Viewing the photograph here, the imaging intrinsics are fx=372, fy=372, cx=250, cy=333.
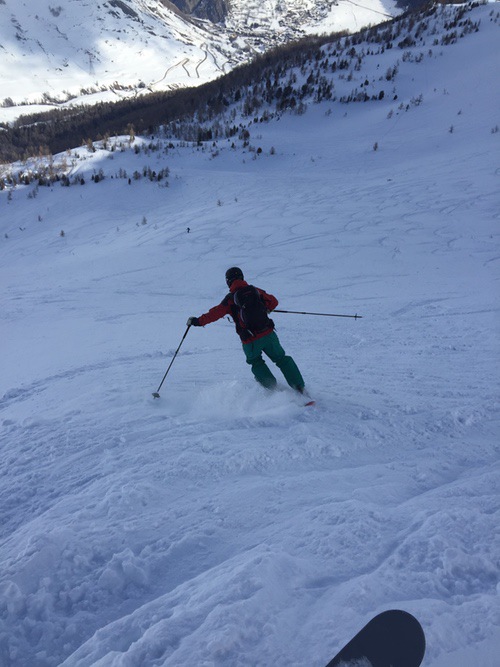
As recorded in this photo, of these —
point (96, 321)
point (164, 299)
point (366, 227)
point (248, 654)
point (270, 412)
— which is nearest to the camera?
point (248, 654)

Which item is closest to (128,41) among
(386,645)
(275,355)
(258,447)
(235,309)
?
(235,309)

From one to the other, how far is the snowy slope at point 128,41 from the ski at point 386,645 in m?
41.4

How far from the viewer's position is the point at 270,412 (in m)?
3.41

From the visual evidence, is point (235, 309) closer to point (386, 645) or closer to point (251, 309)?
point (251, 309)

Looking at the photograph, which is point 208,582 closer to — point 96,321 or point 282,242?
point 96,321

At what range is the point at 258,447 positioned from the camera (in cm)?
287

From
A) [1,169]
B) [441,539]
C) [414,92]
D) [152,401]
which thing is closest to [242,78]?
[414,92]

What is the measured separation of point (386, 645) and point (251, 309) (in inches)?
102

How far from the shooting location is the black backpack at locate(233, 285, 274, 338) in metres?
3.54

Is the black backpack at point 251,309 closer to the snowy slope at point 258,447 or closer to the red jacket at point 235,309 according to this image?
the red jacket at point 235,309

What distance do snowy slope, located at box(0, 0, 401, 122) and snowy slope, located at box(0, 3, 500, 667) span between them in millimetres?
35283

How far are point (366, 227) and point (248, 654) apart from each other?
7.99 meters

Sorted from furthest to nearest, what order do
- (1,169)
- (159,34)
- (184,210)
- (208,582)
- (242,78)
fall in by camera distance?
(159,34), (242,78), (1,169), (184,210), (208,582)

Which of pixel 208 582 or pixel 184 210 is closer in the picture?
pixel 208 582
